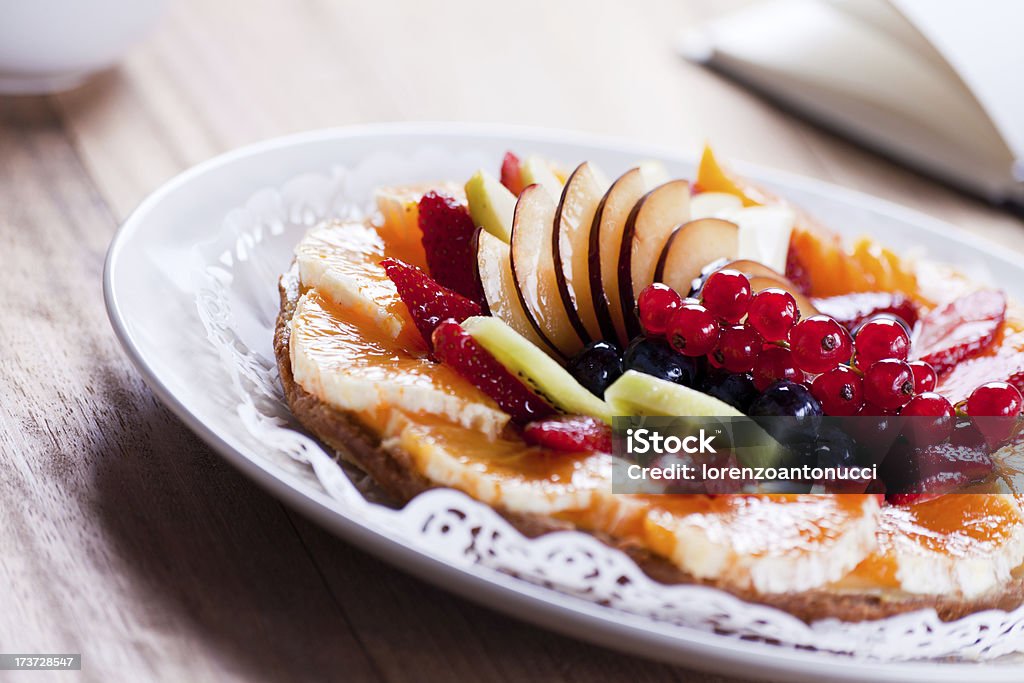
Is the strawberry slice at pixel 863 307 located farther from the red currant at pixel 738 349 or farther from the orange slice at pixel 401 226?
the orange slice at pixel 401 226

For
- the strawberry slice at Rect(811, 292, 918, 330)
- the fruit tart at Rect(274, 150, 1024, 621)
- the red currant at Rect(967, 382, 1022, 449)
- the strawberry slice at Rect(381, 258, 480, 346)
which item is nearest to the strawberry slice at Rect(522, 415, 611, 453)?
the fruit tart at Rect(274, 150, 1024, 621)

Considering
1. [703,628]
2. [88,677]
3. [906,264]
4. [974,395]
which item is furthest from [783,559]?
[906,264]

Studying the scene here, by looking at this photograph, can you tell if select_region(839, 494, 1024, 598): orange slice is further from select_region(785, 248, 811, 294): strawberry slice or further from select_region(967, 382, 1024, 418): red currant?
select_region(785, 248, 811, 294): strawberry slice

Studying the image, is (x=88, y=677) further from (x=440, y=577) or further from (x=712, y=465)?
(x=712, y=465)

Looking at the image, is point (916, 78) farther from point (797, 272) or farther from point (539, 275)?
point (539, 275)

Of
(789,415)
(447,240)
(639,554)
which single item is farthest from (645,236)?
(639,554)

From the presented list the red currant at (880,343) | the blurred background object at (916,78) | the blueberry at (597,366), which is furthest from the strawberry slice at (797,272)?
the blurred background object at (916,78)
